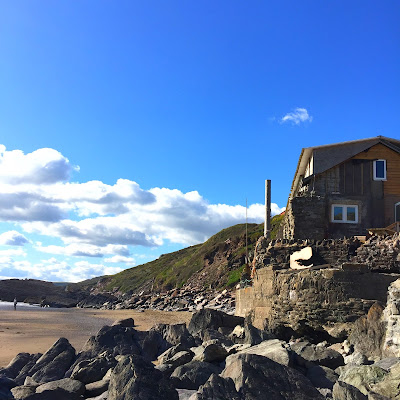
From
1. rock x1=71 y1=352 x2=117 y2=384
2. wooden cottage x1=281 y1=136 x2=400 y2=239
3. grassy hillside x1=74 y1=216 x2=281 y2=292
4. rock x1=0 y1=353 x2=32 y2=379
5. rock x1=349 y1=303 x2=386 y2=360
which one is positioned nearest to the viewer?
rock x1=71 y1=352 x2=117 y2=384

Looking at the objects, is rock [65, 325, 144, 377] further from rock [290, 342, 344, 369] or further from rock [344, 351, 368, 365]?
rock [344, 351, 368, 365]

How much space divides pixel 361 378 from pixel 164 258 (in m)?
83.7

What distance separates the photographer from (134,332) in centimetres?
1339

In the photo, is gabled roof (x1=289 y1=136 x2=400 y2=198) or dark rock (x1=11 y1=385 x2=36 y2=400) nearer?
dark rock (x1=11 y1=385 x2=36 y2=400)

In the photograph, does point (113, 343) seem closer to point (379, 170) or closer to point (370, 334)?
point (370, 334)

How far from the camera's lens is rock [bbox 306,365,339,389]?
7.69 metres

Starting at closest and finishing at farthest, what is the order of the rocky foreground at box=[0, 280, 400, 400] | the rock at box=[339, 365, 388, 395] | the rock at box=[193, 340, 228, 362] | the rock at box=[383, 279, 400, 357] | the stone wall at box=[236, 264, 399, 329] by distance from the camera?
the rocky foreground at box=[0, 280, 400, 400] → the rock at box=[339, 365, 388, 395] → the rock at box=[193, 340, 228, 362] → the rock at box=[383, 279, 400, 357] → the stone wall at box=[236, 264, 399, 329]

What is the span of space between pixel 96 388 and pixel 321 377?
4096 millimetres

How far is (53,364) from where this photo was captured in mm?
10578

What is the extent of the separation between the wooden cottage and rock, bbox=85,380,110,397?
1790 centimetres

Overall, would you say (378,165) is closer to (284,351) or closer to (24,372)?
(284,351)

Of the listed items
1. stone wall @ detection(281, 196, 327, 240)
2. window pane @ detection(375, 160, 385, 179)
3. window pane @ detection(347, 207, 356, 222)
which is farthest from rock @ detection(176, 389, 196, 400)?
window pane @ detection(375, 160, 385, 179)

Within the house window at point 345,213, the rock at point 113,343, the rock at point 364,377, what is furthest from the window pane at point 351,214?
the rock at point 364,377

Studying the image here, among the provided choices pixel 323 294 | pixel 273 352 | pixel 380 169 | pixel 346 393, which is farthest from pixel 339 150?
pixel 346 393
